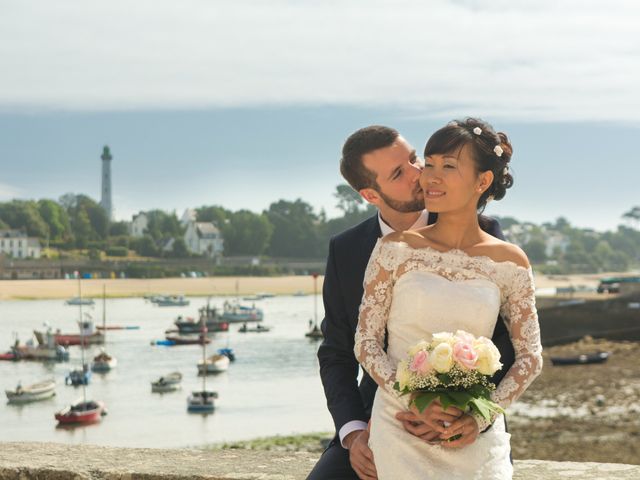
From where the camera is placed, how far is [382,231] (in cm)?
305

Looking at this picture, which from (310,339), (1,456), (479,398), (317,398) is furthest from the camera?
(310,339)

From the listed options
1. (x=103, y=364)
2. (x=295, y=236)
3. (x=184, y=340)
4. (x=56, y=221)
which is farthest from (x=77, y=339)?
(x=295, y=236)

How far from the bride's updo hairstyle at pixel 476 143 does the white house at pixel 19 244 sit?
376 feet

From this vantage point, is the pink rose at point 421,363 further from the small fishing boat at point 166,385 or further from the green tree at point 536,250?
the green tree at point 536,250

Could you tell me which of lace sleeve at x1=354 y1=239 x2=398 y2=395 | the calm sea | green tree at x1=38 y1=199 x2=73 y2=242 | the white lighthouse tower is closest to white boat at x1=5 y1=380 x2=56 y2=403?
the calm sea

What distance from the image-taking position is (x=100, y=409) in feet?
102

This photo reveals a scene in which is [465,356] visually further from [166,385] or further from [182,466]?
[166,385]

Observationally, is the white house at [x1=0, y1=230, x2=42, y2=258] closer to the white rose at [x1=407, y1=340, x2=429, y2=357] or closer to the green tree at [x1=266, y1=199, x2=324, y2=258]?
the green tree at [x1=266, y1=199, x2=324, y2=258]

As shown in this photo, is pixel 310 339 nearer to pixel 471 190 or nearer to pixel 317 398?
pixel 317 398

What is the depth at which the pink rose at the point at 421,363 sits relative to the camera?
8.05ft

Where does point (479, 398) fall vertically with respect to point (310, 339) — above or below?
above

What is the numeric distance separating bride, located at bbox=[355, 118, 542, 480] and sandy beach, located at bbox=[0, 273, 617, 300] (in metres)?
92.8

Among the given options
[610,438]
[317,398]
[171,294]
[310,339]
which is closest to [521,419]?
[610,438]

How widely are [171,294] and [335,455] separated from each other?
98352 millimetres
